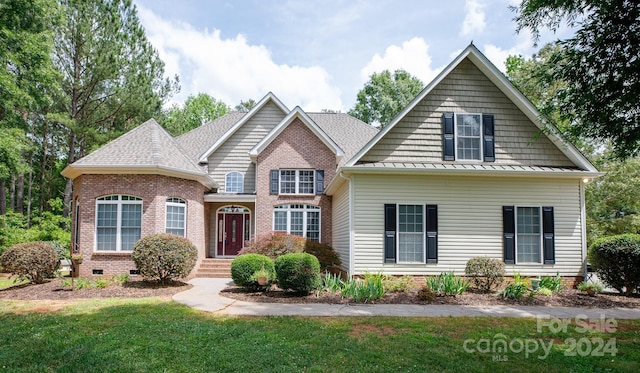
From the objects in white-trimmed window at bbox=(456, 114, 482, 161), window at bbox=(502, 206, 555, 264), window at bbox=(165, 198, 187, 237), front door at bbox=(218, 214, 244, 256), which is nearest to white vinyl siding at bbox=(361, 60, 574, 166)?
white-trimmed window at bbox=(456, 114, 482, 161)

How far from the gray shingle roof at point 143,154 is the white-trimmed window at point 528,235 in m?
10.5

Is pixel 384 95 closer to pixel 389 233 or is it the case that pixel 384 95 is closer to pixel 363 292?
pixel 389 233

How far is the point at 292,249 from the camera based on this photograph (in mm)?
13008

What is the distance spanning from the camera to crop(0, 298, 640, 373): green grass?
506 cm

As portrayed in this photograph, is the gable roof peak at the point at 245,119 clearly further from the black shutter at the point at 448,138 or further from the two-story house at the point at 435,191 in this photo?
the black shutter at the point at 448,138

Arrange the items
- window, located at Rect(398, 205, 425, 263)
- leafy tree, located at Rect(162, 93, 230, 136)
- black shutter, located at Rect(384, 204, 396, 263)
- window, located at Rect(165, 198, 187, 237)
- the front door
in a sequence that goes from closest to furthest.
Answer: black shutter, located at Rect(384, 204, 396, 263)
window, located at Rect(398, 205, 425, 263)
window, located at Rect(165, 198, 187, 237)
the front door
leafy tree, located at Rect(162, 93, 230, 136)

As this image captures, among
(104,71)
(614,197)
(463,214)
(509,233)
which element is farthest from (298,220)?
(614,197)

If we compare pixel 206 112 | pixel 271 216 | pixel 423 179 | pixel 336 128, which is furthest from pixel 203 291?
pixel 206 112

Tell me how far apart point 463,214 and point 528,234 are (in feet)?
6.63

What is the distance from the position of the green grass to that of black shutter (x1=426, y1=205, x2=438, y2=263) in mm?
3802

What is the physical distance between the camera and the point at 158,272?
11.1 meters

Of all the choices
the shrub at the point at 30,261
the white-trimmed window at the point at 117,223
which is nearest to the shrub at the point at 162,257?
the white-trimmed window at the point at 117,223

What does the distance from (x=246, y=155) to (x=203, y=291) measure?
27.8 ft

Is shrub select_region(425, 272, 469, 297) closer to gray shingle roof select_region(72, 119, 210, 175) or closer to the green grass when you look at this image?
the green grass
